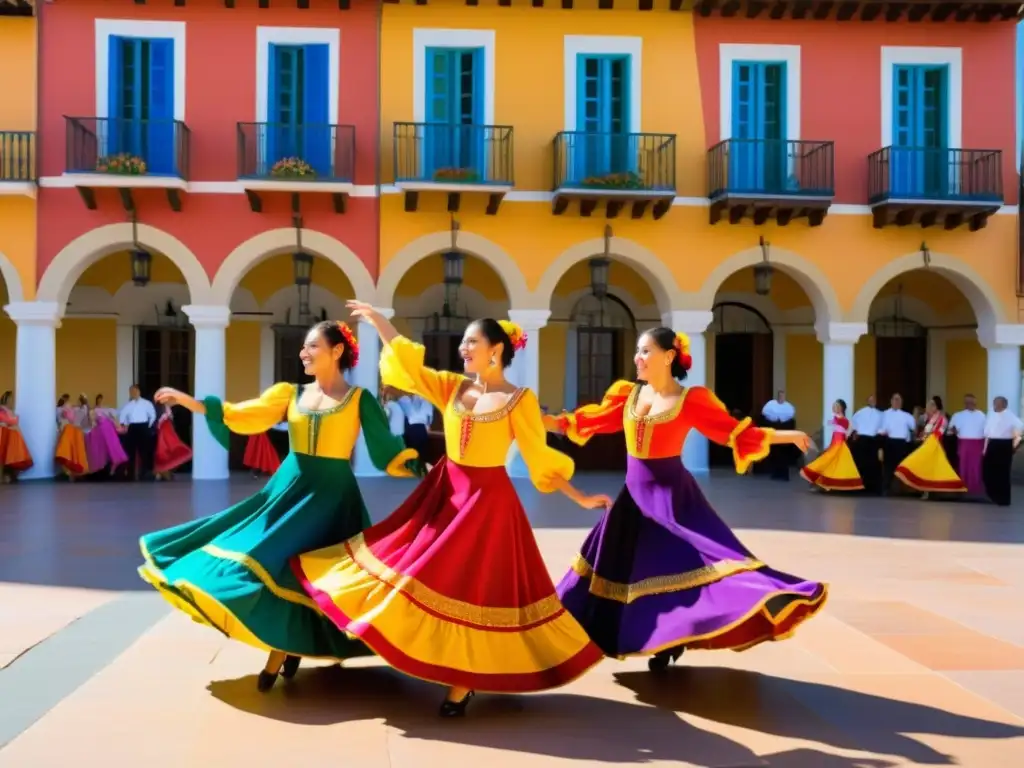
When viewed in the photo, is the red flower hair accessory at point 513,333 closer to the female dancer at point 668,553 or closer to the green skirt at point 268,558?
the female dancer at point 668,553

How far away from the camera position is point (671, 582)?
5473mm

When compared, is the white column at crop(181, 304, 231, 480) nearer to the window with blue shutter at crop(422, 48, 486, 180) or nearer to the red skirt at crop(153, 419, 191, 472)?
the red skirt at crop(153, 419, 191, 472)

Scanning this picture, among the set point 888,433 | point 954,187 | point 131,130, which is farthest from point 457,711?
point 954,187

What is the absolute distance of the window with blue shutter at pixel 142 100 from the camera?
17.4 meters

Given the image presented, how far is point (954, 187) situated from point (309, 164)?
10.9 meters

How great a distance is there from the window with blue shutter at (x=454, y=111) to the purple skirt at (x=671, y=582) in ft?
41.1

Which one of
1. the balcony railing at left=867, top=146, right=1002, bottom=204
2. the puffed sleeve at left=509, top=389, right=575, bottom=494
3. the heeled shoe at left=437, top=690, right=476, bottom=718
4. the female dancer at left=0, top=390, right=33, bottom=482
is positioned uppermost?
the balcony railing at left=867, top=146, right=1002, bottom=204

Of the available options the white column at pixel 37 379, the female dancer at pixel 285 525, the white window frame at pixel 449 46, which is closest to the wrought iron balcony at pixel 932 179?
the white window frame at pixel 449 46

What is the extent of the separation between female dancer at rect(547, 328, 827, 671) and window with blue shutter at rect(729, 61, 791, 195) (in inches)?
499

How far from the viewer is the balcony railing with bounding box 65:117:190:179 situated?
17250 millimetres

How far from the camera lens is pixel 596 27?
18344 millimetres

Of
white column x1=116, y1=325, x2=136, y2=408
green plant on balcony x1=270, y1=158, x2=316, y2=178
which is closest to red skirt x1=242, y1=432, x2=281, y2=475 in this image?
white column x1=116, y1=325, x2=136, y2=408

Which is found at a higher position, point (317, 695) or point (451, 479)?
point (451, 479)

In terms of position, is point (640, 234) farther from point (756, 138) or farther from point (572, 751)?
point (572, 751)
